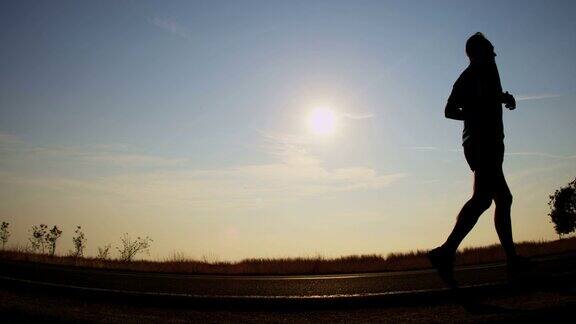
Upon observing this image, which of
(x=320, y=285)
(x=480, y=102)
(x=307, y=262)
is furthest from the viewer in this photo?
(x=307, y=262)

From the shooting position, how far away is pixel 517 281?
353 centimetres

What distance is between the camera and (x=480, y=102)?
4047mm

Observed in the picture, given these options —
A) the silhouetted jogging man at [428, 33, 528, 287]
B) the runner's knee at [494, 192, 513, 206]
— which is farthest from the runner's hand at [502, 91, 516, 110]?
the runner's knee at [494, 192, 513, 206]

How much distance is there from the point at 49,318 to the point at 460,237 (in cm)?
334

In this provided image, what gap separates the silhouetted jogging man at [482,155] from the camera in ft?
12.6

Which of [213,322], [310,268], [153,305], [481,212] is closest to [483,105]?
[481,212]

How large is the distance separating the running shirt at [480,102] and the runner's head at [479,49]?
0.28 feet

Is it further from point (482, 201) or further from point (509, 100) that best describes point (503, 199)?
point (509, 100)

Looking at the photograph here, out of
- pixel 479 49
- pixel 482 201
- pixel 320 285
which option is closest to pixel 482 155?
pixel 482 201

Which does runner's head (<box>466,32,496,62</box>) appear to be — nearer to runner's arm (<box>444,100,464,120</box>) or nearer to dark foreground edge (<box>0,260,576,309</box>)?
runner's arm (<box>444,100,464,120</box>)

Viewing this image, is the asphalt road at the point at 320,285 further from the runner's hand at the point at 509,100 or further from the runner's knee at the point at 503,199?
the runner's hand at the point at 509,100

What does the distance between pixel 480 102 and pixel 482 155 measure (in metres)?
0.54

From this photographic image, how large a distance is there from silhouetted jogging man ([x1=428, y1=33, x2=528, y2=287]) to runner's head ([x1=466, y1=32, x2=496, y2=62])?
0.16ft

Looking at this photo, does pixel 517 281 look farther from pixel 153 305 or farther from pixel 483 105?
pixel 153 305
